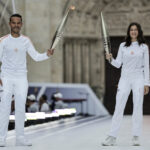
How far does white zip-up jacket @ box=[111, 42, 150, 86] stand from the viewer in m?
5.73

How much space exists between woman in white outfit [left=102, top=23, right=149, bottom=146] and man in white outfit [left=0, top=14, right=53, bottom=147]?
934 mm

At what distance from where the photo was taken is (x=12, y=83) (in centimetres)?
568

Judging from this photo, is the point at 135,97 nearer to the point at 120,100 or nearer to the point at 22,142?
the point at 120,100

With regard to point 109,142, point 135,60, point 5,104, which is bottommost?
point 109,142

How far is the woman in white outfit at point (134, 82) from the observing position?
570 centimetres

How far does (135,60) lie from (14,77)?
1.44 metres

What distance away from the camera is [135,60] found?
5.75m

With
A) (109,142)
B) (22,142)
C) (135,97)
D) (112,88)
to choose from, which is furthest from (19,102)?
(112,88)

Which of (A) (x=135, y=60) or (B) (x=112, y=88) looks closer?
(A) (x=135, y=60)

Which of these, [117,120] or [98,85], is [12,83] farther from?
[98,85]

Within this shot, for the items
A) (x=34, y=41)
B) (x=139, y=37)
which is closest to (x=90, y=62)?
(x=34, y=41)

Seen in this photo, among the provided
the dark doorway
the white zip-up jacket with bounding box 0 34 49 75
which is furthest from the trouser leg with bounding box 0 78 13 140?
the dark doorway

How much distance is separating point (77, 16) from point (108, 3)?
137cm

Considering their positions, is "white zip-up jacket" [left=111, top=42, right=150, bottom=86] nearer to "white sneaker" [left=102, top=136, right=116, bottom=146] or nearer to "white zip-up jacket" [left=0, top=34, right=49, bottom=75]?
"white sneaker" [left=102, top=136, right=116, bottom=146]
